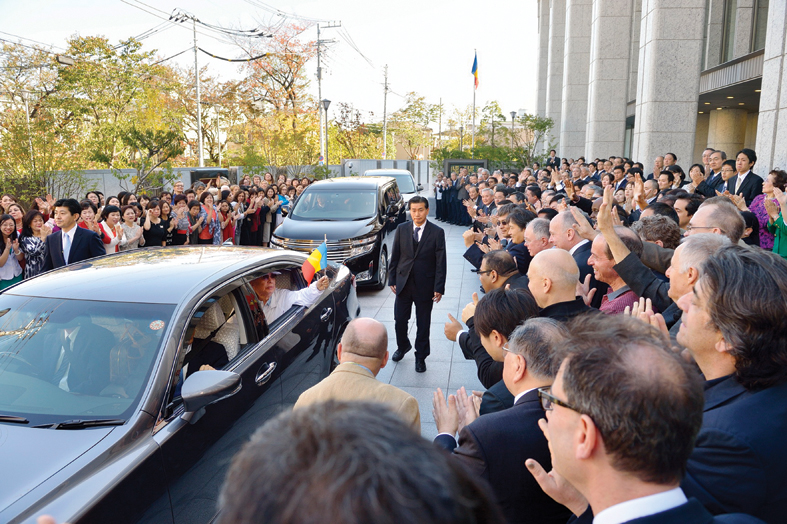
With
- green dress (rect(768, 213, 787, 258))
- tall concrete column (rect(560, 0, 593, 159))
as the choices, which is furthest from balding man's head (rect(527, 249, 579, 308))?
tall concrete column (rect(560, 0, 593, 159))

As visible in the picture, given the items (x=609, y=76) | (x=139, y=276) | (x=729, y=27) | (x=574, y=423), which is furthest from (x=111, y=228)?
(x=729, y=27)

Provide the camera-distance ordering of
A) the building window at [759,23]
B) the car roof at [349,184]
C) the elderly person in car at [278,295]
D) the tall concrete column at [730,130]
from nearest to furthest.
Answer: the elderly person in car at [278,295] < the car roof at [349,184] < the building window at [759,23] < the tall concrete column at [730,130]

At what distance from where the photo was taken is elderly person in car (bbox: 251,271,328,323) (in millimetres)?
4387

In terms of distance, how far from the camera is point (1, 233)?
22.7 ft

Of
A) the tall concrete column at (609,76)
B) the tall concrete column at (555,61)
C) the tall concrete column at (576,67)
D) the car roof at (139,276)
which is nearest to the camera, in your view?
the car roof at (139,276)

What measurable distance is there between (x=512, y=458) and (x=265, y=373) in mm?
2039

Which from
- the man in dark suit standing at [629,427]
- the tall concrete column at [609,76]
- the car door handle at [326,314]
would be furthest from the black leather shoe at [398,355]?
the tall concrete column at [609,76]

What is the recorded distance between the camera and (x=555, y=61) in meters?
30.6

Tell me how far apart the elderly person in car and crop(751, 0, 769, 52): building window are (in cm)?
1757

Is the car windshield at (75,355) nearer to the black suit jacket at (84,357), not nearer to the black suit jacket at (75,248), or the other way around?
the black suit jacket at (84,357)

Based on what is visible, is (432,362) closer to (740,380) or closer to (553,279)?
(553,279)

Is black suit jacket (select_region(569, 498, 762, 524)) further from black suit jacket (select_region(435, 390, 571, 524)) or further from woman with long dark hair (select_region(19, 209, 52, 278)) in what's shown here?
woman with long dark hair (select_region(19, 209, 52, 278))

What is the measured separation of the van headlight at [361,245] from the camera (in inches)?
383

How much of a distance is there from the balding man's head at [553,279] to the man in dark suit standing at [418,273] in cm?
299
